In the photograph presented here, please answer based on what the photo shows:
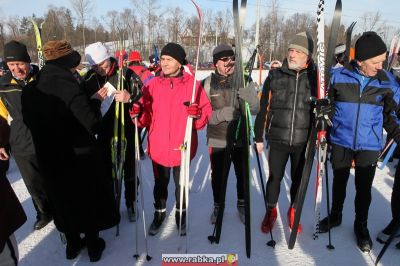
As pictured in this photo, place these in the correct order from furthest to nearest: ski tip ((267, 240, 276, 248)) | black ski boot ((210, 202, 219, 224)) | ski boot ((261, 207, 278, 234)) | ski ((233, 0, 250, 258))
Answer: black ski boot ((210, 202, 219, 224)) → ski boot ((261, 207, 278, 234)) → ski tip ((267, 240, 276, 248)) → ski ((233, 0, 250, 258))

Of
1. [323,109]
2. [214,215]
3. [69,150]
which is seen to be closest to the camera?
[69,150]

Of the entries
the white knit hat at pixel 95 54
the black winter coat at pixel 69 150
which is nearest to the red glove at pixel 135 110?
the black winter coat at pixel 69 150

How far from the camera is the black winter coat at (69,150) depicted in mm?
2199

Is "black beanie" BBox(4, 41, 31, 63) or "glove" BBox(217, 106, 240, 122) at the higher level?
"black beanie" BBox(4, 41, 31, 63)

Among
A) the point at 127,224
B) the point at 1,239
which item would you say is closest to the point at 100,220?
the point at 127,224

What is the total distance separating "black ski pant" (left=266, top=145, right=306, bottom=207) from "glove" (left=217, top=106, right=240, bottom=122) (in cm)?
49

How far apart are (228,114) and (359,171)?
1.36 meters

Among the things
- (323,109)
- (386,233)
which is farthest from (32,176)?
(386,233)

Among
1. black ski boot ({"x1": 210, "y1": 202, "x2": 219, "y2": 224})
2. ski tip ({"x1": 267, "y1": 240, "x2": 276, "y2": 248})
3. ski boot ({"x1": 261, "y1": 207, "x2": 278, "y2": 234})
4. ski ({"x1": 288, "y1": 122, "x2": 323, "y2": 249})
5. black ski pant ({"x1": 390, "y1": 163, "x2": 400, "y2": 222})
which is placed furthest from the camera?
black ski boot ({"x1": 210, "y1": 202, "x2": 219, "y2": 224})

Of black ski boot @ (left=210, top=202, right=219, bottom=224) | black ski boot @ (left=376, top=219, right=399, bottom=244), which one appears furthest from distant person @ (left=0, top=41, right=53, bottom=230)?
black ski boot @ (left=376, top=219, right=399, bottom=244)

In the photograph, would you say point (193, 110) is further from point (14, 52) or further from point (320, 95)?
point (14, 52)

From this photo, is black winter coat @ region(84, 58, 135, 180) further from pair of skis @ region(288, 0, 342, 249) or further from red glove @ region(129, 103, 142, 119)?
pair of skis @ region(288, 0, 342, 249)

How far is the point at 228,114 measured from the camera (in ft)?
9.66

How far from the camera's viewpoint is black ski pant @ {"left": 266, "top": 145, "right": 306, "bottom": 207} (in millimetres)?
2922
